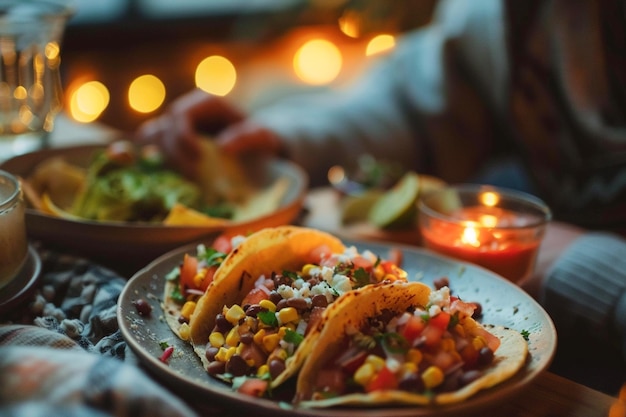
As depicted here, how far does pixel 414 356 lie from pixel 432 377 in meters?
0.05

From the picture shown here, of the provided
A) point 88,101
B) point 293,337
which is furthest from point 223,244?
point 88,101

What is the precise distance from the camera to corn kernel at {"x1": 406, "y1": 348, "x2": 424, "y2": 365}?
1.01 m

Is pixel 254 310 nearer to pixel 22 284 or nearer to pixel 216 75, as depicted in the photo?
pixel 22 284

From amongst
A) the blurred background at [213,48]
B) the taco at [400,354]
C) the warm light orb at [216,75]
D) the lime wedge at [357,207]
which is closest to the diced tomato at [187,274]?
the taco at [400,354]

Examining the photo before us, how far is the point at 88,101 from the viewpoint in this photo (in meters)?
4.45

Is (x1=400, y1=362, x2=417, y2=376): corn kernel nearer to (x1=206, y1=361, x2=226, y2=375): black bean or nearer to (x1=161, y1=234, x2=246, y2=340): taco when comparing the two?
(x1=206, y1=361, x2=226, y2=375): black bean

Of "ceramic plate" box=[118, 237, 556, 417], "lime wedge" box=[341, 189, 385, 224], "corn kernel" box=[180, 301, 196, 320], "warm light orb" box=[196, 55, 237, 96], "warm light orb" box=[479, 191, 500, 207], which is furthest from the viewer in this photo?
"warm light orb" box=[196, 55, 237, 96]

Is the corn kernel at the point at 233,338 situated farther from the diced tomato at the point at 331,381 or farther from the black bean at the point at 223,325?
the diced tomato at the point at 331,381

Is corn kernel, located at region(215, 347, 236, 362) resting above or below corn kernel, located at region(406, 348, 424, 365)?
below

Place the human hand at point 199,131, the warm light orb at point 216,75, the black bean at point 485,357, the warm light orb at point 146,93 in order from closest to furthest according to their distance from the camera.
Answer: the black bean at point 485,357 → the human hand at point 199,131 → the warm light orb at point 146,93 → the warm light orb at point 216,75

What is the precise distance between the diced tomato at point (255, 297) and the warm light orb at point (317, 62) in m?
4.58

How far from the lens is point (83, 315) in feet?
4.32

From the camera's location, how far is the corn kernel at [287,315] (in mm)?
1108

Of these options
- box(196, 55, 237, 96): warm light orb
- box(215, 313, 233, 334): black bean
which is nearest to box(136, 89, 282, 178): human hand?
box(215, 313, 233, 334): black bean
